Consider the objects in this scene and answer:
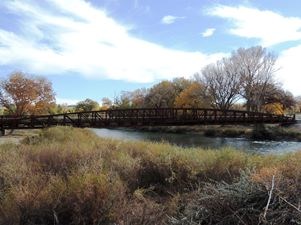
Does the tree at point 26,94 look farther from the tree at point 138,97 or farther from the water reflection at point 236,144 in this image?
the tree at point 138,97

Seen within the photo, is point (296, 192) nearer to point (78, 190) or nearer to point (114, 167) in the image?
point (78, 190)

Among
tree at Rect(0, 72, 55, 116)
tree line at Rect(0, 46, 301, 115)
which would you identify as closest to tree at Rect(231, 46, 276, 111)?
tree line at Rect(0, 46, 301, 115)

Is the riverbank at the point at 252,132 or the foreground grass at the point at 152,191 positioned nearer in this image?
the foreground grass at the point at 152,191

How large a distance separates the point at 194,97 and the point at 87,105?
68.9m

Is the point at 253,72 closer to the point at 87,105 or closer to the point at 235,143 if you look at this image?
the point at 235,143

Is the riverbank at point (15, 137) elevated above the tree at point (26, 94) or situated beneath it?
situated beneath

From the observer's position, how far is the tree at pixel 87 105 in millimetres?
148738

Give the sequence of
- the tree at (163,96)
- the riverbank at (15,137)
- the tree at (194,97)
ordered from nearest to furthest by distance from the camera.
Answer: the riverbank at (15,137) → the tree at (194,97) → the tree at (163,96)

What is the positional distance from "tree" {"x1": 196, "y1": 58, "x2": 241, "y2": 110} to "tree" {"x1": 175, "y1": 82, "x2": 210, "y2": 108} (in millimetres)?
1253

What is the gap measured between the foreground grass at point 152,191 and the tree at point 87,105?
137513 mm

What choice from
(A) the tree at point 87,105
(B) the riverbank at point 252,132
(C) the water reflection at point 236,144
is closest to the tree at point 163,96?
(B) the riverbank at point 252,132

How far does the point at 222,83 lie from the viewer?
3314 inches

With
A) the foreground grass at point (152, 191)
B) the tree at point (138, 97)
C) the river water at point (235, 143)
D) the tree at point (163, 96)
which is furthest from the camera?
the tree at point (138, 97)

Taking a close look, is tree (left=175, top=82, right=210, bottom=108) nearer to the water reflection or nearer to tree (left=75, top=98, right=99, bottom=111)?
the water reflection
